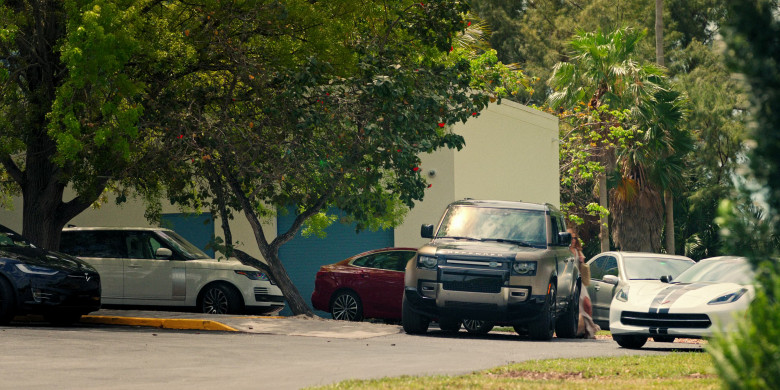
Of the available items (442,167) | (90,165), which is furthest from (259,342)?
(442,167)

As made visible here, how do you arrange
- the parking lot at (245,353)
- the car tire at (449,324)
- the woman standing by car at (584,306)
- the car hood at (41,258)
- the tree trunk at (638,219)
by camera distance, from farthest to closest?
the tree trunk at (638,219)
the woman standing by car at (584,306)
the car tire at (449,324)
the car hood at (41,258)
the parking lot at (245,353)

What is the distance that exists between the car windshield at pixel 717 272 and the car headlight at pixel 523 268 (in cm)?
210

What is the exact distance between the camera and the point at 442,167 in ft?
79.2

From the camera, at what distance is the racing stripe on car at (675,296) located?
13617 millimetres

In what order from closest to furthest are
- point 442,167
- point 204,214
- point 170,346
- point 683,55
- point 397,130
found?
1. point 170,346
2. point 397,130
3. point 442,167
4. point 204,214
5. point 683,55

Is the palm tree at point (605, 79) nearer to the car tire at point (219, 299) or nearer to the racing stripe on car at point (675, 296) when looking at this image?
the car tire at point (219, 299)

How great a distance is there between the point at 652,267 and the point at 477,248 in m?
4.55

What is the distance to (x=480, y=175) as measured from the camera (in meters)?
25.7

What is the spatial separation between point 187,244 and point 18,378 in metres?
10.6

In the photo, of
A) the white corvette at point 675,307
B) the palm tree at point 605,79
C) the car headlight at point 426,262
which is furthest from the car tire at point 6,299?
the palm tree at point 605,79

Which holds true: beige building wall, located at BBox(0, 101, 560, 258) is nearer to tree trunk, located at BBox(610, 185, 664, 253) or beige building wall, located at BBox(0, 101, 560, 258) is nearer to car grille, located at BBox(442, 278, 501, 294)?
tree trunk, located at BBox(610, 185, 664, 253)

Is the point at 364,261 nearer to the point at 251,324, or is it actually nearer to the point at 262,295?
the point at 262,295

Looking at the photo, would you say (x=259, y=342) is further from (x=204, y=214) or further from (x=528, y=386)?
(x=204, y=214)

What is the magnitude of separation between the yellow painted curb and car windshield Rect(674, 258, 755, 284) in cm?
685
